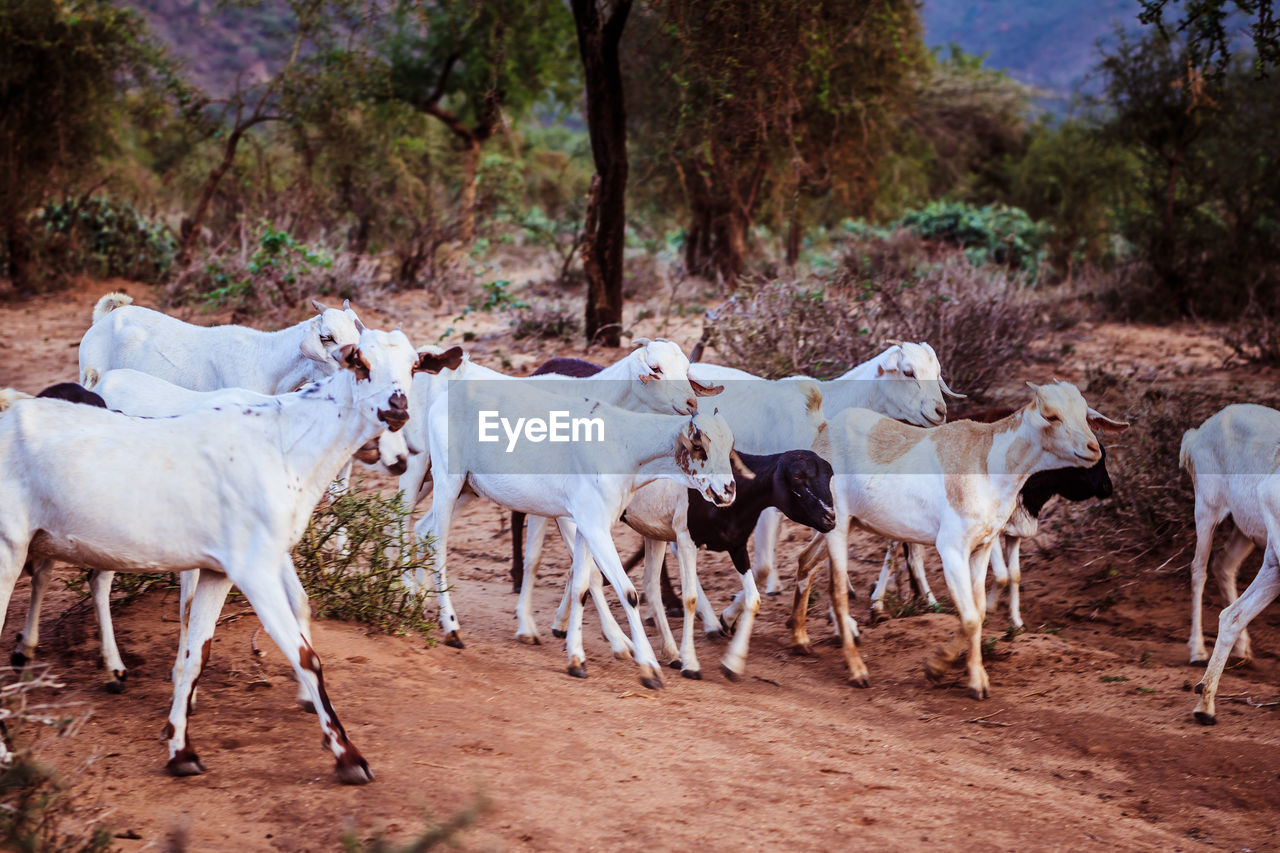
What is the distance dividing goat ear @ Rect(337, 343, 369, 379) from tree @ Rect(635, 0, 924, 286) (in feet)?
24.2

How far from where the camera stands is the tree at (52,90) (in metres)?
16.4

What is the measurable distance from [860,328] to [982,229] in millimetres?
12379

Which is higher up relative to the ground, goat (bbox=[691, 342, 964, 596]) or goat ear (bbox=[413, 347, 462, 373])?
goat ear (bbox=[413, 347, 462, 373])

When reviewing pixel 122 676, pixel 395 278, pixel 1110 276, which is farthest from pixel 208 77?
pixel 122 676

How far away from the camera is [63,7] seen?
1641 cm

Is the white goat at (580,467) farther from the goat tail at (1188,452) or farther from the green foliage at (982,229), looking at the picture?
the green foliage at (982,229)

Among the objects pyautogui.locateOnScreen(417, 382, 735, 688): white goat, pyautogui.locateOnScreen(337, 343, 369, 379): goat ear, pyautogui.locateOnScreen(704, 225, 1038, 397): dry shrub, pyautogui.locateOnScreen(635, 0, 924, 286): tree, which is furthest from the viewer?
pyautogui.locateOnScreen(635, 0, 924, 286): tree

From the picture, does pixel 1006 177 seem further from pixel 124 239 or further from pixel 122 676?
pixel 122 676

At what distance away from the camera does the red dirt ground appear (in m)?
4.22

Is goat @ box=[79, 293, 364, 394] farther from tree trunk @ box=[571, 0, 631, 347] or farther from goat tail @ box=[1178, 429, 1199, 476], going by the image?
goat tail @ box=[1178, 429, 1199, 476]

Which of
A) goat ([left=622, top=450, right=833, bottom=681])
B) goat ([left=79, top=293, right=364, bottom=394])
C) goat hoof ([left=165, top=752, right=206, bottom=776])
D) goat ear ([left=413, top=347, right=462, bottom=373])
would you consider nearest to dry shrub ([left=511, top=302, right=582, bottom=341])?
goat ([left=79, top=293, right=364, bottom=394])

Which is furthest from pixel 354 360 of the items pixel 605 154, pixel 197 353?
pixel 605 154

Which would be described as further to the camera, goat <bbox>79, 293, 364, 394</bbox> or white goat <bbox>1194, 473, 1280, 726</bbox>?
goat <bbox>79, 293, 364, 394</bbox>

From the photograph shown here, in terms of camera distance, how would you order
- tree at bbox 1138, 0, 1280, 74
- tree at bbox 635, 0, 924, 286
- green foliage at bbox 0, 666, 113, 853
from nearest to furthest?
1. green foliage at bbox 0, 666, 113, 853
2. tree at bbox 1138, 0, 1280, 74
3. tree at bbox 635, 0, 924, 286
